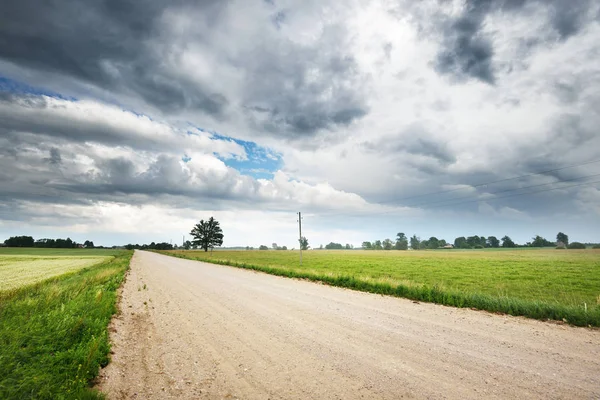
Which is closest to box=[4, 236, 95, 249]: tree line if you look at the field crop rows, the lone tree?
the lone tree

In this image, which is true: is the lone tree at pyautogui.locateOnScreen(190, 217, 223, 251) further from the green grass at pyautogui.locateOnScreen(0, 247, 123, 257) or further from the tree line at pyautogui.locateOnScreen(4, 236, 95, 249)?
the tree line at pyautogui.locateOnScreen(4, 236, 95, 249)

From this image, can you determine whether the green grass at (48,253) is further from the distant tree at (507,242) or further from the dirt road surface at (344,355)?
the distant tree at (507,242)

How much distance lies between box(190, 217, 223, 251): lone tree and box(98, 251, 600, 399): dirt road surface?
10858cm

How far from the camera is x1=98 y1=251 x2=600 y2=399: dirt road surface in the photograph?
15.0 ft

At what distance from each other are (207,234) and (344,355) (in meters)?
116

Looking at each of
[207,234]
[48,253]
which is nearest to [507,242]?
[207,234]

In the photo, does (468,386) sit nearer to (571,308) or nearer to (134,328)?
(571,308)

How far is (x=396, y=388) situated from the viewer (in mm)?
4520

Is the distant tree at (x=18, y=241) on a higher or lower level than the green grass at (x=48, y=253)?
higher

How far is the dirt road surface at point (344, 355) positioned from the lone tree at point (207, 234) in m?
109

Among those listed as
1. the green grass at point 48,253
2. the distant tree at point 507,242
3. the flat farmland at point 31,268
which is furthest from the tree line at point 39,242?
the distant tree at point 507,242

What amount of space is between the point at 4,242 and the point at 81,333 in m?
202

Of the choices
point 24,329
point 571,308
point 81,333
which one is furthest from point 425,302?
point 24,329

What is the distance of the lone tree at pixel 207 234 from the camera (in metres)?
114
